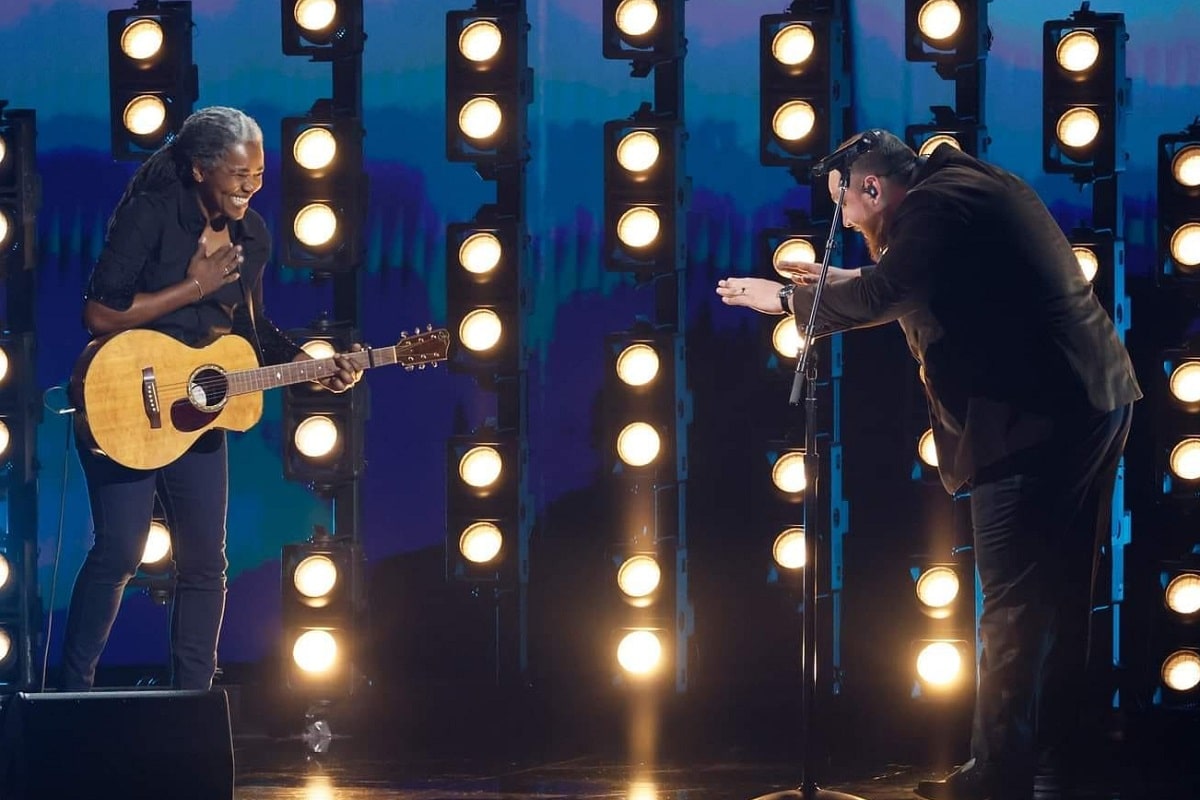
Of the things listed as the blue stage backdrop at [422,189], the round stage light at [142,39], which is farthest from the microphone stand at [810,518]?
the round stage light at [142,39]

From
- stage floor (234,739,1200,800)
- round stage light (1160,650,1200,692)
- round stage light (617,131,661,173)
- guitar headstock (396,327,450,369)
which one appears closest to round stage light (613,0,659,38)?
round stage light (617,131,661,173)

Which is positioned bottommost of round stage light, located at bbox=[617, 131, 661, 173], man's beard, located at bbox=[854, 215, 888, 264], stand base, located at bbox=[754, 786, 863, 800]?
stand base, located at bbox=[754, 786, 863, 800]

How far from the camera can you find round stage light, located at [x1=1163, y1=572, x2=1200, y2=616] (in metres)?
4.59

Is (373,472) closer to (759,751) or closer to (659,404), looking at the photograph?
(659,404)

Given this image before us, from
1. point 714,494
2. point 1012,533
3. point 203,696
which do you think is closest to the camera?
point 203,696

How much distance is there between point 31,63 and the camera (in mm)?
5348

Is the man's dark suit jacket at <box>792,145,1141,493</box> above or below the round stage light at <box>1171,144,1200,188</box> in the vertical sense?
below

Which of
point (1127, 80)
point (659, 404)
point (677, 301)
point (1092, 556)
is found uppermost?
point (1127, 80)

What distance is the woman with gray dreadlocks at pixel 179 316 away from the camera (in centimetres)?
371

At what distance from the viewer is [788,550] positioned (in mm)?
4578

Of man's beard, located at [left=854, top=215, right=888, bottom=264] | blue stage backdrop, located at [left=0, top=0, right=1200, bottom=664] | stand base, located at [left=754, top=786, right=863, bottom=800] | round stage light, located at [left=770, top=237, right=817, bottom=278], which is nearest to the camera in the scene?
stand base, located at [left=754, top=786, right=863, bottom=800]

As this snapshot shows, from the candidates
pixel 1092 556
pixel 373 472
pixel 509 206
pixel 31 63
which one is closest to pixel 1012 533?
pixel 1092 556

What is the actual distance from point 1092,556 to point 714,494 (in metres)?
1.92

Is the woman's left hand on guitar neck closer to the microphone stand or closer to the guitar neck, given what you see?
the guitar neck
